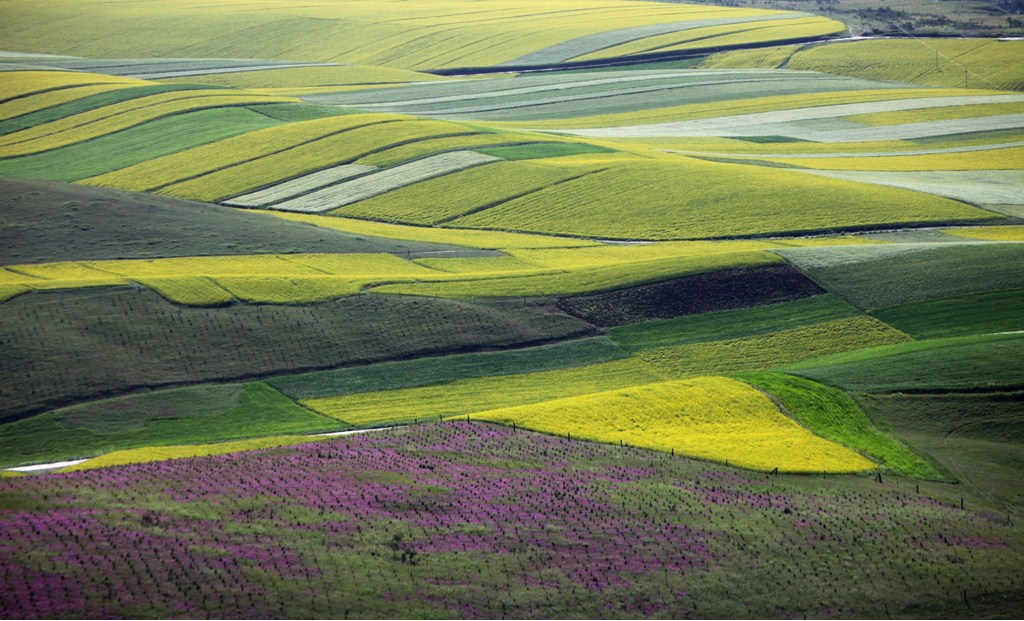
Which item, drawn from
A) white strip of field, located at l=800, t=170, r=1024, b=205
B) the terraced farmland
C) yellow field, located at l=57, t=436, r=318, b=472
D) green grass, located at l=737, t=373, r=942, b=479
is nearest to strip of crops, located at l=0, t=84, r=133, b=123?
the terraced farmland

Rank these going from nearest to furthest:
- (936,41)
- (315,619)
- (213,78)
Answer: (315,619) < (213,78) < (936,41)

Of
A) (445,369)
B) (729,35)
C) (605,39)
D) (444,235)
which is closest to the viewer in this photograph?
(445,369)

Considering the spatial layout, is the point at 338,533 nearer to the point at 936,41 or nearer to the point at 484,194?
the point at 484,194

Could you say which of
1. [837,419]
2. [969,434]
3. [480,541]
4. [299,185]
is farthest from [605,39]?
[480,541]

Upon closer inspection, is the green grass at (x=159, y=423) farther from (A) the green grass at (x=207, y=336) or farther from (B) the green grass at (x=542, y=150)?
(B) the green grass at (x=542, y=150)

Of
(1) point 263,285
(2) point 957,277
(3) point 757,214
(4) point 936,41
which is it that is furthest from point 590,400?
(4) point 936,41

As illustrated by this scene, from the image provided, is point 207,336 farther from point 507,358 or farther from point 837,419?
point 837,419
